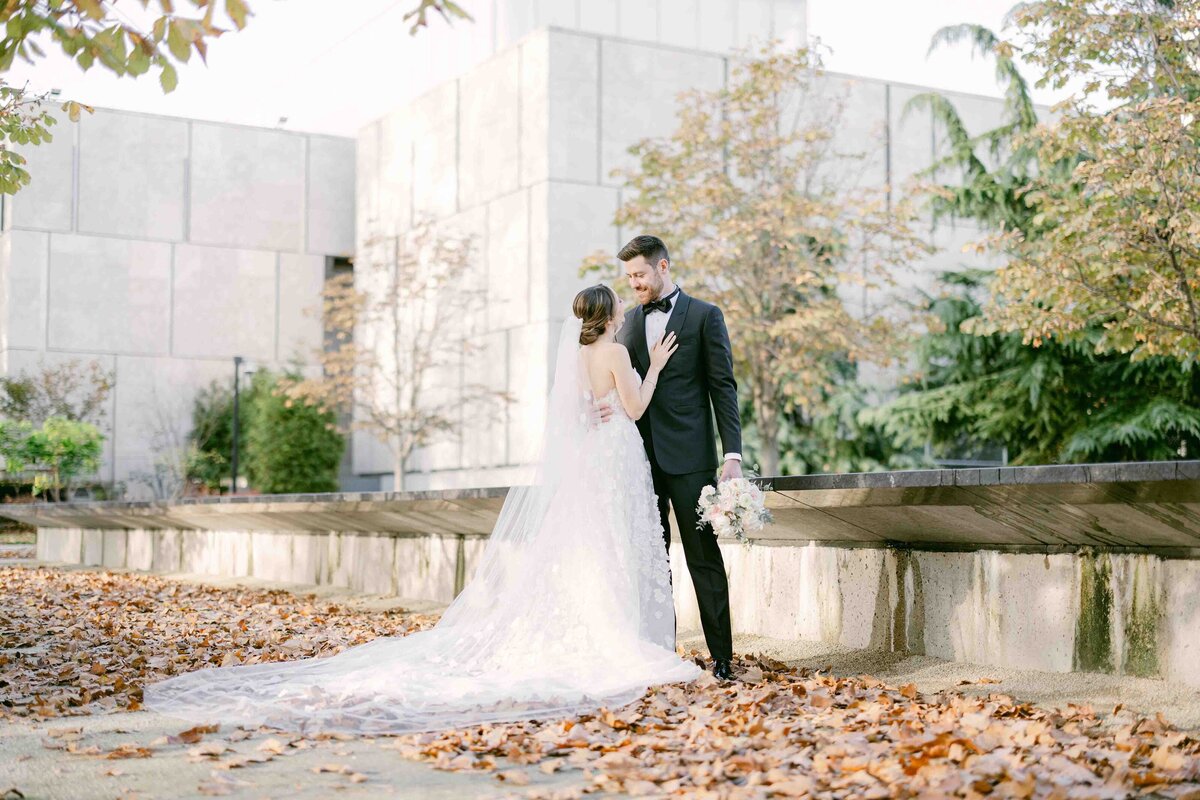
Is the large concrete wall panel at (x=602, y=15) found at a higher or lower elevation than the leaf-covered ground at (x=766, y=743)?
higher

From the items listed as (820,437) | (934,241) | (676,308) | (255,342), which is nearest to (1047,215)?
(676,308)

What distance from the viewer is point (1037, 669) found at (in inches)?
252

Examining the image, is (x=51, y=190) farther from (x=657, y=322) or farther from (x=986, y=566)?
(x=986, y=566)

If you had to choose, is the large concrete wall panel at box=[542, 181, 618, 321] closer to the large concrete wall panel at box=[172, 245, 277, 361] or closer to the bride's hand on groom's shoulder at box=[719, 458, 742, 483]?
the large concrete wall panel at box=[172, 245, 277, 361]

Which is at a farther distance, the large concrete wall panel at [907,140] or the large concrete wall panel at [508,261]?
the large concrete wall panel at [907,140]

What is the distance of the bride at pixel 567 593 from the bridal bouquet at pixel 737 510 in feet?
2.24

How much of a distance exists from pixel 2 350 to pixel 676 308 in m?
30.9

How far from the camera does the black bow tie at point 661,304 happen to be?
273 inches

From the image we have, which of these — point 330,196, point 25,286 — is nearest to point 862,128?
point 330,196

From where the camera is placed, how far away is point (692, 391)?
22.4 feet

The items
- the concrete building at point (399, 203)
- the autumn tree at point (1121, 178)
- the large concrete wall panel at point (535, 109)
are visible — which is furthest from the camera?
the concrete building at point (399, 203)

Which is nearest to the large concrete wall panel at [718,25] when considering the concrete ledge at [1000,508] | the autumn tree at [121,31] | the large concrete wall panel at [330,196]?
the large concrete wall panel at [330,196]

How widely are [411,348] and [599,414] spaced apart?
24.5m

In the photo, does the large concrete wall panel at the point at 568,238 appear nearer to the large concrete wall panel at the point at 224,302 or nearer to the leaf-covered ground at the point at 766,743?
the large concrete wall panel at the point at 224,302
